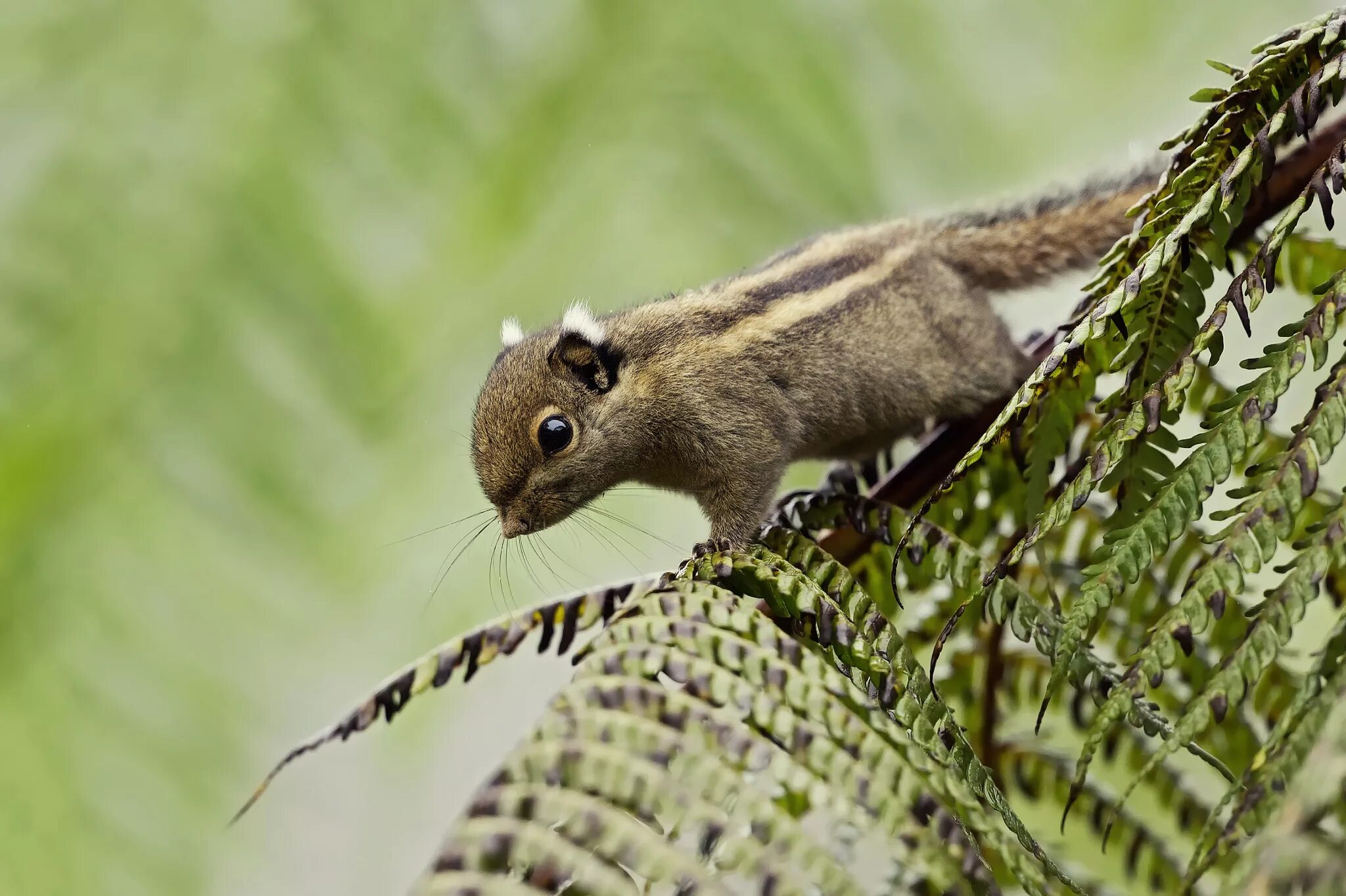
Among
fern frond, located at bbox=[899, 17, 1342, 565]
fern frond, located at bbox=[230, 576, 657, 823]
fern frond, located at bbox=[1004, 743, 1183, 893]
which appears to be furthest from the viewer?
fern frond, located at bbox=[1004, 743, 1183, 893]

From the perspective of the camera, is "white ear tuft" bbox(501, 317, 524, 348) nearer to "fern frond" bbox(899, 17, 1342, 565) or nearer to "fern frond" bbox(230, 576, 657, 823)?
"fern frond" bbox(230, 576, 657, 823)

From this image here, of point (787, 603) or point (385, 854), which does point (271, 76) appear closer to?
point (385, 854)

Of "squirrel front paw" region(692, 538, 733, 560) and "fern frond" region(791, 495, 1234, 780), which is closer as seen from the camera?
"fern frond" region(791, 495, 1234, 780)

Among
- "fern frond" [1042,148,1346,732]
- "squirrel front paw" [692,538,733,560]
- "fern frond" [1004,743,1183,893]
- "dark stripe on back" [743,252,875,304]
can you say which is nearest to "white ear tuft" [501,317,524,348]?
"dark stripe on back" [743,252,875,304]

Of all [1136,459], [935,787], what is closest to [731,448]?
[1136,459]

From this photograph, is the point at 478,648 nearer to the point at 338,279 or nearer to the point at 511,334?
the point at 511,334

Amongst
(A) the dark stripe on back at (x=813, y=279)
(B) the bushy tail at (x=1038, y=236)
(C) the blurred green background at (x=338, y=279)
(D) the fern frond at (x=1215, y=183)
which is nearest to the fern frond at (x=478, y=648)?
(D) the fern frond at (x=1215, y=183)

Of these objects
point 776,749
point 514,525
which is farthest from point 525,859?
point 514,525

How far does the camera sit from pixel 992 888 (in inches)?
28.9

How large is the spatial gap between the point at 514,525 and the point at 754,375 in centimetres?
43

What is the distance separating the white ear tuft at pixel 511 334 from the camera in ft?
Result: 6.00

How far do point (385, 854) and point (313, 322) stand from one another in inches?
51.5

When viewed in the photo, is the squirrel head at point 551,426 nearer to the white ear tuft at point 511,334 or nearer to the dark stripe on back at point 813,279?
the white ear tuft at point 511,334

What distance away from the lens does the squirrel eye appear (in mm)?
1654
